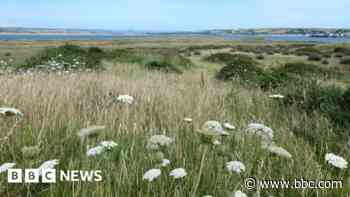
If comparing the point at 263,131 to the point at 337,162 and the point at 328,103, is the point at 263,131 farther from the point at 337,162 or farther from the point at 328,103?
the point at 328,103

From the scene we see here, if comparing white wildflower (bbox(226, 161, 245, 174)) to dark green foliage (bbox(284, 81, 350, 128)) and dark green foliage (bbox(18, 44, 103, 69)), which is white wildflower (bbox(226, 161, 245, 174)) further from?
dark green foliage (bbox(18, 44, 103, 69))

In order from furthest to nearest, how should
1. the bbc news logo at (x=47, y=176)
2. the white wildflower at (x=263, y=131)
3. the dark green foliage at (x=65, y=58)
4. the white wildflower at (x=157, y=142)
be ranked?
the dark green foliage at (x=65, y=58) < the white wildflower at (x=263, y=131) < the white wildflower at (x=157, y=142) < the bbc news logo at (x=47, y=176)

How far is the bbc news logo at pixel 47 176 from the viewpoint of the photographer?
1.68 m

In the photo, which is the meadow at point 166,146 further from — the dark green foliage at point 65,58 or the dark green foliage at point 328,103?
the dark green foliage at point 65,58

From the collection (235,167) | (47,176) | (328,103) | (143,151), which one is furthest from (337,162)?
(328,103)

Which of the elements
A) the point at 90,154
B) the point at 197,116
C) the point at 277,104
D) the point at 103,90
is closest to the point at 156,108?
the point at 197,116

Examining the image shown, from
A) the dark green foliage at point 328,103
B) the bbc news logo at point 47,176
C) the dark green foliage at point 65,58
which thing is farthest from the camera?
the dark green foliage at point 65,58

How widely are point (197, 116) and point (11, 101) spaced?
7.70 feet

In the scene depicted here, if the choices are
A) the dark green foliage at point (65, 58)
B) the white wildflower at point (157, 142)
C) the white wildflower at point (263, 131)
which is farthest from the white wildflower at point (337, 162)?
the dark green foliage at point (65, 58)

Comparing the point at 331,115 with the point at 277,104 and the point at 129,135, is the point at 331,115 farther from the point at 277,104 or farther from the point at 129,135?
the point at 129,135

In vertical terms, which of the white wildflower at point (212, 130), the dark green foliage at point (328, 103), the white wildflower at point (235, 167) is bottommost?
the dark green foliage at point (328, 103)

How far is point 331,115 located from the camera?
402 centimetres

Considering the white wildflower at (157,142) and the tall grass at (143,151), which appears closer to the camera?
the tall grass at (143,151)

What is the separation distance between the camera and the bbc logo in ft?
5.52
